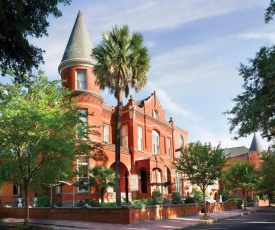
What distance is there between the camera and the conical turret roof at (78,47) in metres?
32.6

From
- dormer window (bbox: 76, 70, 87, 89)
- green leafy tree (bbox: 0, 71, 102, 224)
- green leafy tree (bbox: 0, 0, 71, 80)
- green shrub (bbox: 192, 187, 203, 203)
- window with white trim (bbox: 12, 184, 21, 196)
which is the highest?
dormer window (bbox: 76, 70, 87, 89)

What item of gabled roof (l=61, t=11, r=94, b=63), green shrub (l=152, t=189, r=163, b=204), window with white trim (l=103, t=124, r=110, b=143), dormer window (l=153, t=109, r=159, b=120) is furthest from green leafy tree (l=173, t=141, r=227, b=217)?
dormer window (l=153, t=109, r=159, b=120)

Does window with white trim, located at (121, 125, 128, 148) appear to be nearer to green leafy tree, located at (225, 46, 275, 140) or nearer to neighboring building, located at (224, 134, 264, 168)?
green leafy tree, located at (225, 46, 275, 140)

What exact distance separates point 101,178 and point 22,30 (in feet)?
65.0

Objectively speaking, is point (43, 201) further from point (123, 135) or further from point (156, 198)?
point (123, 135)

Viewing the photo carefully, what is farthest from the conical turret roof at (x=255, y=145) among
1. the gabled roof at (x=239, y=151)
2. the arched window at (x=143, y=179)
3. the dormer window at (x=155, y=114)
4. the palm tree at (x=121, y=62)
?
the palm tree at (x=121, y=62)

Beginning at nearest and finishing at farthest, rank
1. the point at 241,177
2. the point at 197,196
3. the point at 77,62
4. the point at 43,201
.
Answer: the point at 43,201 < the point at 77,62 < the point at 197,196 < the point at 241,177

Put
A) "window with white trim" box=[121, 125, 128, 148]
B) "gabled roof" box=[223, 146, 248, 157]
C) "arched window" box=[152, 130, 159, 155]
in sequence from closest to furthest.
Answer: "window with white trim" box=[121, 125, 128, 148] → "arched window" box=[152, 130, 159, 155] → "gabled roof" box=[223, 146, 248, 157]

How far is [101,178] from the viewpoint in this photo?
2897 cm

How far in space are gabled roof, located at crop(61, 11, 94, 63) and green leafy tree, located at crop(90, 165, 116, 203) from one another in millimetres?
11008

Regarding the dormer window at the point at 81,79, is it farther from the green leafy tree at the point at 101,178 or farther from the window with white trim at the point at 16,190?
the window with white trim at the point at 16,190

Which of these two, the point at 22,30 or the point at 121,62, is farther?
the point at 121,62

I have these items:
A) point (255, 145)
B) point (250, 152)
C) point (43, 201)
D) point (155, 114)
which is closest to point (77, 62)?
point (43, 201)

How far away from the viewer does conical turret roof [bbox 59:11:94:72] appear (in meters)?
32.6
